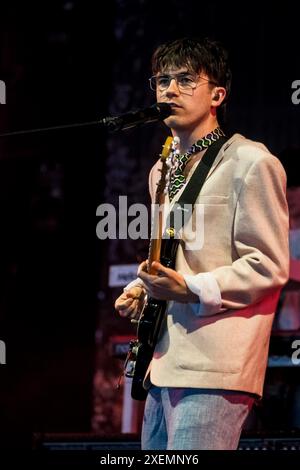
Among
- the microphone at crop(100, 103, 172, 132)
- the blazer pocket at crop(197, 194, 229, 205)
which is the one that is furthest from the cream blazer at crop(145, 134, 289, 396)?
the microphone at crop(100, 103, 172, 132)

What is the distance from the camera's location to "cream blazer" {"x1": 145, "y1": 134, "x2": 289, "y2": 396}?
8.23 feet

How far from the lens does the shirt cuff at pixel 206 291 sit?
2498 millimetres

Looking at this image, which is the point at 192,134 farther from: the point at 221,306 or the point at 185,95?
the point at 221,306

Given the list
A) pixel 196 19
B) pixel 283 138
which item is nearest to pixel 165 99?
pixel 283 138

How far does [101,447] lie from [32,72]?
3.37m

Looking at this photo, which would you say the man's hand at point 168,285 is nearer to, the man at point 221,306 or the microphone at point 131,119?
the man at point 221,306

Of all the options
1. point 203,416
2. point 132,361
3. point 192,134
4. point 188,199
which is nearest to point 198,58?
point 192,134

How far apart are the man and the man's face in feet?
0.63

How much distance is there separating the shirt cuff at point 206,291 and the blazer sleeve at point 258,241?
22mm

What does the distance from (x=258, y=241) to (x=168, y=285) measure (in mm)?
332

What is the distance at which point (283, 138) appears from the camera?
17.8 feet

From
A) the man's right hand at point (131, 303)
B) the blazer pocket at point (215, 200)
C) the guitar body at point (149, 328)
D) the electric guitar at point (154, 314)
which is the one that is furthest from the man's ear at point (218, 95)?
the man's right hand at point (131, 303)

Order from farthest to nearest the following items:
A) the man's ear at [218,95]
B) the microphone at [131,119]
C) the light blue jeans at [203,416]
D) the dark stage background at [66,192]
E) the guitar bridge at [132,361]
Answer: the dark stage background at [66,192]
the man's ear at [218,95]
the guitar bridge at [132,361]
the microphone at [131,119]
the light blue jeans at [203,416]

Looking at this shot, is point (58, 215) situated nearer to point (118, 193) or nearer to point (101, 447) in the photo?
point (118, 193)
